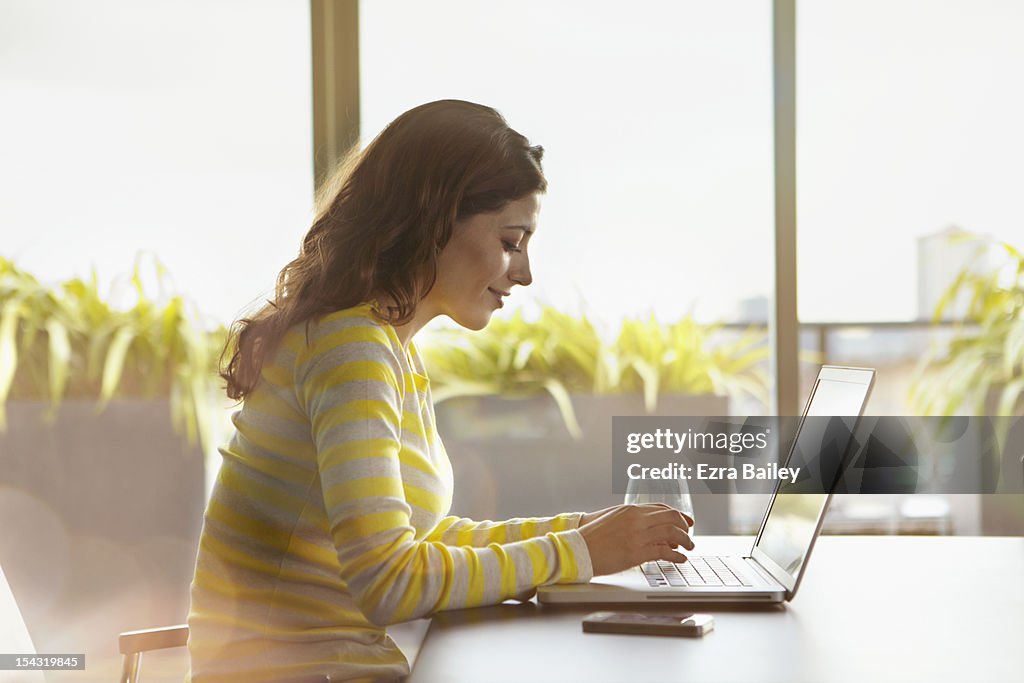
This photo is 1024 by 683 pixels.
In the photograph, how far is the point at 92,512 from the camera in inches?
108

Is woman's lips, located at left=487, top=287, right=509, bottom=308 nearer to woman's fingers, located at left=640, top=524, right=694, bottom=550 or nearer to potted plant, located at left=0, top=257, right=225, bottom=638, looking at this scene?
woman's fingers, located at left=640, top=524, right=694, bottom=550

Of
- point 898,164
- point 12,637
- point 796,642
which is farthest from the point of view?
point 898,164

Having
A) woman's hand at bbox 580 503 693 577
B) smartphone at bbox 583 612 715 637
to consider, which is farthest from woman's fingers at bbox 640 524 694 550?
smartphone at bbox 583 612 715 637

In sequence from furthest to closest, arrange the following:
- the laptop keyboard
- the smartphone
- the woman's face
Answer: the woman's face → the laptop keyboard → the smartphone

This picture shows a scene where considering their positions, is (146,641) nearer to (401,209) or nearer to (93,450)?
(401,209)

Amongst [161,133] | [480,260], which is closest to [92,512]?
[161,133]

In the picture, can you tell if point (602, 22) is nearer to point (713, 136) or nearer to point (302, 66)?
point (713, 136)

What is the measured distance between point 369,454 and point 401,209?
1.39 feet

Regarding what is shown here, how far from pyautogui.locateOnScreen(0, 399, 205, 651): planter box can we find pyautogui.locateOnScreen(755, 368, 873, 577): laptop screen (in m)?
1.74

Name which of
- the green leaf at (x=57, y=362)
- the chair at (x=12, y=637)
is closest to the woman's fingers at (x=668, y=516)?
the chair at (x=12, y=637)

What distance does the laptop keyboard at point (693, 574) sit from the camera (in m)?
1.37

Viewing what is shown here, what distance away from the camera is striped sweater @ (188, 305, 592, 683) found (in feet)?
3.83

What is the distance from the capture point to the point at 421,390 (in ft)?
5.04

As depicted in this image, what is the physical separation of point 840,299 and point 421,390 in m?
1.80
